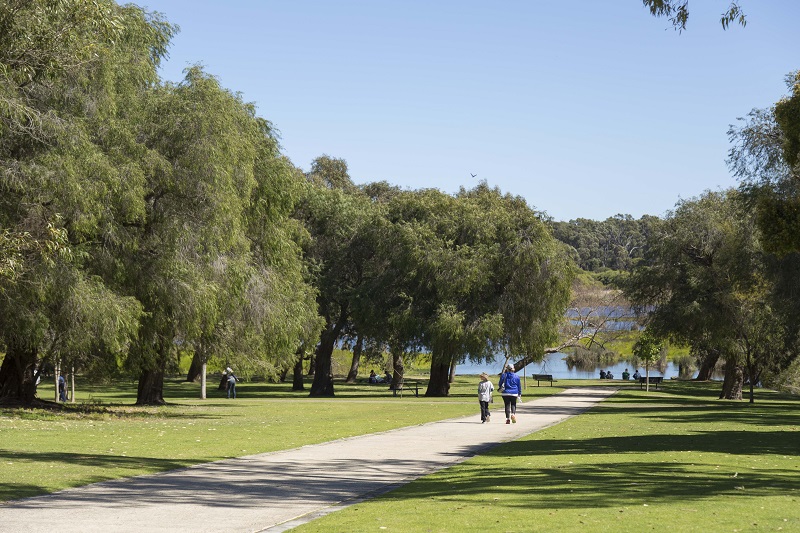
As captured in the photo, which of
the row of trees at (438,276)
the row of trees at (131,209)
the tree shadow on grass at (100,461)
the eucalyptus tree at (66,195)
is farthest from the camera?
the row of trees at (438,276)

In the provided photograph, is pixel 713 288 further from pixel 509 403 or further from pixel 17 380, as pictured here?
pixel 17 380

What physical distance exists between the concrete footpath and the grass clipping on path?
60 cm

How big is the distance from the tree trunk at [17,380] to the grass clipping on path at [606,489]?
54.6 ft

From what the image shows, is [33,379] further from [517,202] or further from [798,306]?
[517,202]

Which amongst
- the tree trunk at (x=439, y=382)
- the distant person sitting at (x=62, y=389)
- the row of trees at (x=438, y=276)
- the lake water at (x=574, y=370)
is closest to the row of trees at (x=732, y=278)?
the row of trees at (x=438, y=276)

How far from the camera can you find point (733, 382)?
163 feet

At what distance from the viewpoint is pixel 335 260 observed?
54.7 meters

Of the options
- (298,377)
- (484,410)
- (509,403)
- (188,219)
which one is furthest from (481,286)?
(188,219)

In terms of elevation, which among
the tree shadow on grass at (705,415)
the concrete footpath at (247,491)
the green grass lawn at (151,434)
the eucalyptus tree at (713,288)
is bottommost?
the concrete footpath at (247,491)

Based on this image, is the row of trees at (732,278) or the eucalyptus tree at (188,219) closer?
the eucalyptus tree at (188,219)

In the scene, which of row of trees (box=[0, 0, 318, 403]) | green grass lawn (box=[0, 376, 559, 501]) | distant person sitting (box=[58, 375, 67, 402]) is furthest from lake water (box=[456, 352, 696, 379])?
row of trees (box=[0, 0, 318, 403])

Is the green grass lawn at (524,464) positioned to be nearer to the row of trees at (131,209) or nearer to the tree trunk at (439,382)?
the row of trees at (131,209)

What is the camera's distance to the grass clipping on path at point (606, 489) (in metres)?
10.1

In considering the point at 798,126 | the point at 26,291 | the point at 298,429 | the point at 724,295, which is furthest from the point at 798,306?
the point at 26,291
